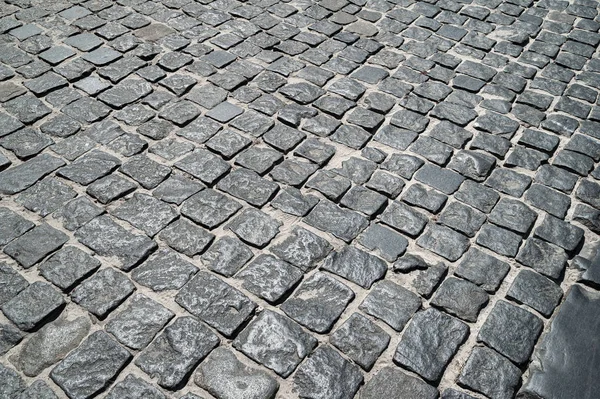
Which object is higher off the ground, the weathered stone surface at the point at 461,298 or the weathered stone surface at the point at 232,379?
the weathered stone surface at the point at 232,379

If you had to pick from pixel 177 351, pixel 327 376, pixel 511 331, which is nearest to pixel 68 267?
pixel 177 351

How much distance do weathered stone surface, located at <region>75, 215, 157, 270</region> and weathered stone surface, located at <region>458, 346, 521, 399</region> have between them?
6.22 ft

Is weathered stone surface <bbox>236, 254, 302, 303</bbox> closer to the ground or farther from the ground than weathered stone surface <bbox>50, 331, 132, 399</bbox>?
closer to the ground

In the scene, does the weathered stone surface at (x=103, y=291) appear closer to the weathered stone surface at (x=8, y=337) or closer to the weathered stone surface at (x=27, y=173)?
the weathered stone surface at (x=8, y=337)

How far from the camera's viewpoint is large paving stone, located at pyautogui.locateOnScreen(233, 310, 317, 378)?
2869 mm

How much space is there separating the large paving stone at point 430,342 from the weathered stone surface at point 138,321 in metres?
1.25

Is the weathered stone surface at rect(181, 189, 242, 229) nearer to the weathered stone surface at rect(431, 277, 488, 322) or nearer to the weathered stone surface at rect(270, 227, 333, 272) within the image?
the weathered stone surface at rect(270, 227, 333, 272)

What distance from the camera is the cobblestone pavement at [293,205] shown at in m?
2.90

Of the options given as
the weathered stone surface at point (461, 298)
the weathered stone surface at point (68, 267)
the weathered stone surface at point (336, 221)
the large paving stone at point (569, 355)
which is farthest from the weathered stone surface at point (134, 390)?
the large paving stone at point (569, 355)

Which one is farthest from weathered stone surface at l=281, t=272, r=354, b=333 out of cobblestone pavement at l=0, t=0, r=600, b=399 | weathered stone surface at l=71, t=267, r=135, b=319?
weathered stone surface at l=71, t=267, r=135, b=319

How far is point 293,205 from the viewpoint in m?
3.75

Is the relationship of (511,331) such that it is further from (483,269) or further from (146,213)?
(146,213)

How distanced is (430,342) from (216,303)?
1165mm

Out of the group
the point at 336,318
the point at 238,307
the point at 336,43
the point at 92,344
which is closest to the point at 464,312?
the point at 336,318
